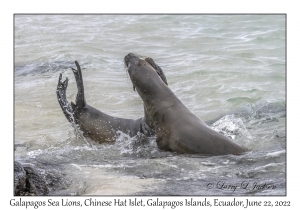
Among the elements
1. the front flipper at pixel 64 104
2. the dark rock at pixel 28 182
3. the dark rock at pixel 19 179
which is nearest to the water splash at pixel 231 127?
the front flipper at pixel 64 104

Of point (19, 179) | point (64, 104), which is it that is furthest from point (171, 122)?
point (19, 179)

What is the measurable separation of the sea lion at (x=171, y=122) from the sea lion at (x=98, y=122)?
0.17 meters

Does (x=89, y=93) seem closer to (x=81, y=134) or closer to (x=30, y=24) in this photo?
(x=81, y=134)

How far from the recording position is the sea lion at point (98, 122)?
5.94 meters

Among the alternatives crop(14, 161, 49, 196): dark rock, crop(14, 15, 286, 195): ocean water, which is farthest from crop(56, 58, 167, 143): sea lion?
crop(14, 161, 49, 196): dark rock

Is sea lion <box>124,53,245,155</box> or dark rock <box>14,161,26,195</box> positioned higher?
sea lion <box>124,53,245,155</box>

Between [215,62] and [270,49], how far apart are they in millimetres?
1641

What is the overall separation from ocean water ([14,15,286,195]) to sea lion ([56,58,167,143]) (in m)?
0.12

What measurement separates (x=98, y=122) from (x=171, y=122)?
0.89 metres

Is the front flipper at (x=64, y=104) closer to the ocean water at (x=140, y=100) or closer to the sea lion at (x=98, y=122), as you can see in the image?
the sea lion at (x=98, y=122)

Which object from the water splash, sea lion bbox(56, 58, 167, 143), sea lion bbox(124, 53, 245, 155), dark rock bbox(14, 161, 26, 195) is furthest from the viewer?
the water splash

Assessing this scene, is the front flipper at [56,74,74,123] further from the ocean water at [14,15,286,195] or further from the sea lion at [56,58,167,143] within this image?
the ocean water at [14,15,286,195]

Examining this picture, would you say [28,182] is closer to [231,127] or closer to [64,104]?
[64,104]

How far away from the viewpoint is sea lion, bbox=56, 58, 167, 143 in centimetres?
594
